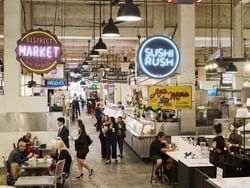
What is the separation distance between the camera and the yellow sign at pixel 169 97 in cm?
1177

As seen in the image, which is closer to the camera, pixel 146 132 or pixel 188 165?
pixel 188 165

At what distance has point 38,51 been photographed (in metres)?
9.32

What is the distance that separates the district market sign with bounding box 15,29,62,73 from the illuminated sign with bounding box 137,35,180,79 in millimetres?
1924

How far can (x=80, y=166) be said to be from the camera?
1178 centimetres

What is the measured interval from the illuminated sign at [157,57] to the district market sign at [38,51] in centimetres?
192

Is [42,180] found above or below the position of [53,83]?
below

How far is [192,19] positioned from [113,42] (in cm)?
933

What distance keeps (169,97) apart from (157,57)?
3.08 meters

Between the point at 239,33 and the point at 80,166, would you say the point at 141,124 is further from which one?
the point at 239,33

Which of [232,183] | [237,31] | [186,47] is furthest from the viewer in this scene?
[237,31]

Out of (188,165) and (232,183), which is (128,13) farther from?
(188,165)

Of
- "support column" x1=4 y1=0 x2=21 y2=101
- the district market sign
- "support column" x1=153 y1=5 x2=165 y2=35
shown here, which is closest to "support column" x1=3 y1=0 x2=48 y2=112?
"support column" x1=4 y1=0 x2=21 y2=101

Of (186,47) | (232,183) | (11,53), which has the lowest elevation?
(232,183)

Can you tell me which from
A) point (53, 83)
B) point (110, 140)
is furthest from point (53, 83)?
point (110, 140)
